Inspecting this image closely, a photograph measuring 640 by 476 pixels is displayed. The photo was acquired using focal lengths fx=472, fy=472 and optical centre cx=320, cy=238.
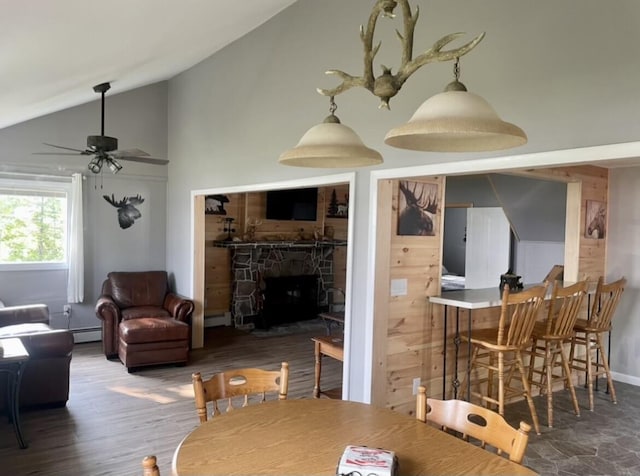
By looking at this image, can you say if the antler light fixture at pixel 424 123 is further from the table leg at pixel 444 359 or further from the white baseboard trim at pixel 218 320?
the white baseboard trim at pixel 218 320

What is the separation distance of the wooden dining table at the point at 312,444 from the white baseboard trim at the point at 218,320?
5351mm

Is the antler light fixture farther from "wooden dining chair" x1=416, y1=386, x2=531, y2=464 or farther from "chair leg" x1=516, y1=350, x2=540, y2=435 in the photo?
"chair leg" x1=516, y1=350, x2=540, y2=435

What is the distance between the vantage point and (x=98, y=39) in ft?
9.13

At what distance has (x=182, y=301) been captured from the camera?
564 centimetres

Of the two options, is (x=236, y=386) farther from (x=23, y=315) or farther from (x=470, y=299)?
(x=23, y=315)

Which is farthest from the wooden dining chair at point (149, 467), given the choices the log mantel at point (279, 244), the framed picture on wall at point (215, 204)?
the framed picture on wall at point (215, 204)

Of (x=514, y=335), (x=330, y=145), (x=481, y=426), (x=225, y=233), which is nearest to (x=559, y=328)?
(x=514, y=335)

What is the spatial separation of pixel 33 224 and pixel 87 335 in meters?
1.58

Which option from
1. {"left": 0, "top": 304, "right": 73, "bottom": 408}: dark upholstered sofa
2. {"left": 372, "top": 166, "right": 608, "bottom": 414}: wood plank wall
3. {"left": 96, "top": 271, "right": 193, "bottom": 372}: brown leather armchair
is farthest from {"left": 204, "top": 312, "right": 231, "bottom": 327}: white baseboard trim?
{"left": 372, "top": 166, "right": 608, "bottom": 414}: wood plank wall

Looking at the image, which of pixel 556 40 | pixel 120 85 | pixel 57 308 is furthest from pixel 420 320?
pixel 57 308

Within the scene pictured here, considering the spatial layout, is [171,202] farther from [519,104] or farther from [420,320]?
[519,104]

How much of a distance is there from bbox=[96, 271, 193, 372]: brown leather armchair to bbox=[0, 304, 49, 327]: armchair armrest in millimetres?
554

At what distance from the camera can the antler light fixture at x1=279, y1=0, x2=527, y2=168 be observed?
4.44ft

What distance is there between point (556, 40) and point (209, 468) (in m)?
2.40
